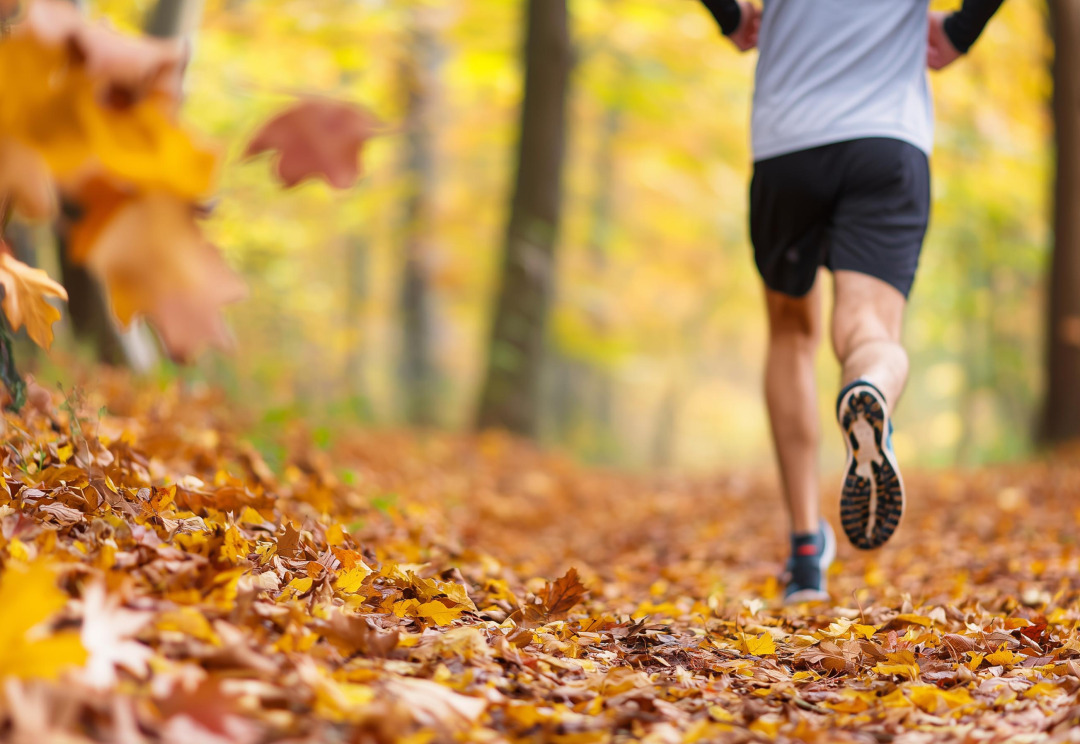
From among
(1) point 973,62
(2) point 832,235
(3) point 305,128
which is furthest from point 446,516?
(1) point 973,62

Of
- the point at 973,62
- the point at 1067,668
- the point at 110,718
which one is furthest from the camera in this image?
the point at 973,62

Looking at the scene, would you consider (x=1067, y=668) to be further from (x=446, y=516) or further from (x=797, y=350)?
(x=446, y=516)

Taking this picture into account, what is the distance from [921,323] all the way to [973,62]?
9.38 metres

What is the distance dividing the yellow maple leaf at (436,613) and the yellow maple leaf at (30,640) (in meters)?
0.79

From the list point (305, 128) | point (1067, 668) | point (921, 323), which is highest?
point (305, 128)

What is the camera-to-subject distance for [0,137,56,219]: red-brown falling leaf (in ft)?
3.37

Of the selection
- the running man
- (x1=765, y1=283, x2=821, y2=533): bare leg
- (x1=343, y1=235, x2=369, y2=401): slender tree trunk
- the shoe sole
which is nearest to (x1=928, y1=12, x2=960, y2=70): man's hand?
the running man

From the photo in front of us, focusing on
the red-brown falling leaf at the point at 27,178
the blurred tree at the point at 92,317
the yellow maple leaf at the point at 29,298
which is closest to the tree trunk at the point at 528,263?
the blurred tree at the point at 92,317

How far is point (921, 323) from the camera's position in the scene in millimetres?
17625

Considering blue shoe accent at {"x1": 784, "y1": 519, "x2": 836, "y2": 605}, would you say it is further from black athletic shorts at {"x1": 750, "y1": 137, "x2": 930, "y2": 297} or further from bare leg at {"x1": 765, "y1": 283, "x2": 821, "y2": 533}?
black athletic shorts at {"x1": 750, "y1": 137, "x2": 930, "y2": 297}

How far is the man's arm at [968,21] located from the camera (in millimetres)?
2635

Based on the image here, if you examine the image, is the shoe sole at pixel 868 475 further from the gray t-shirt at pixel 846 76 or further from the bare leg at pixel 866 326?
the gray t-shirt at pixel 846 76

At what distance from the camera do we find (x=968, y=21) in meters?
2.67

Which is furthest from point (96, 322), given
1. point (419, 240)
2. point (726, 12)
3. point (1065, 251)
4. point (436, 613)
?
point (1065, 251)
